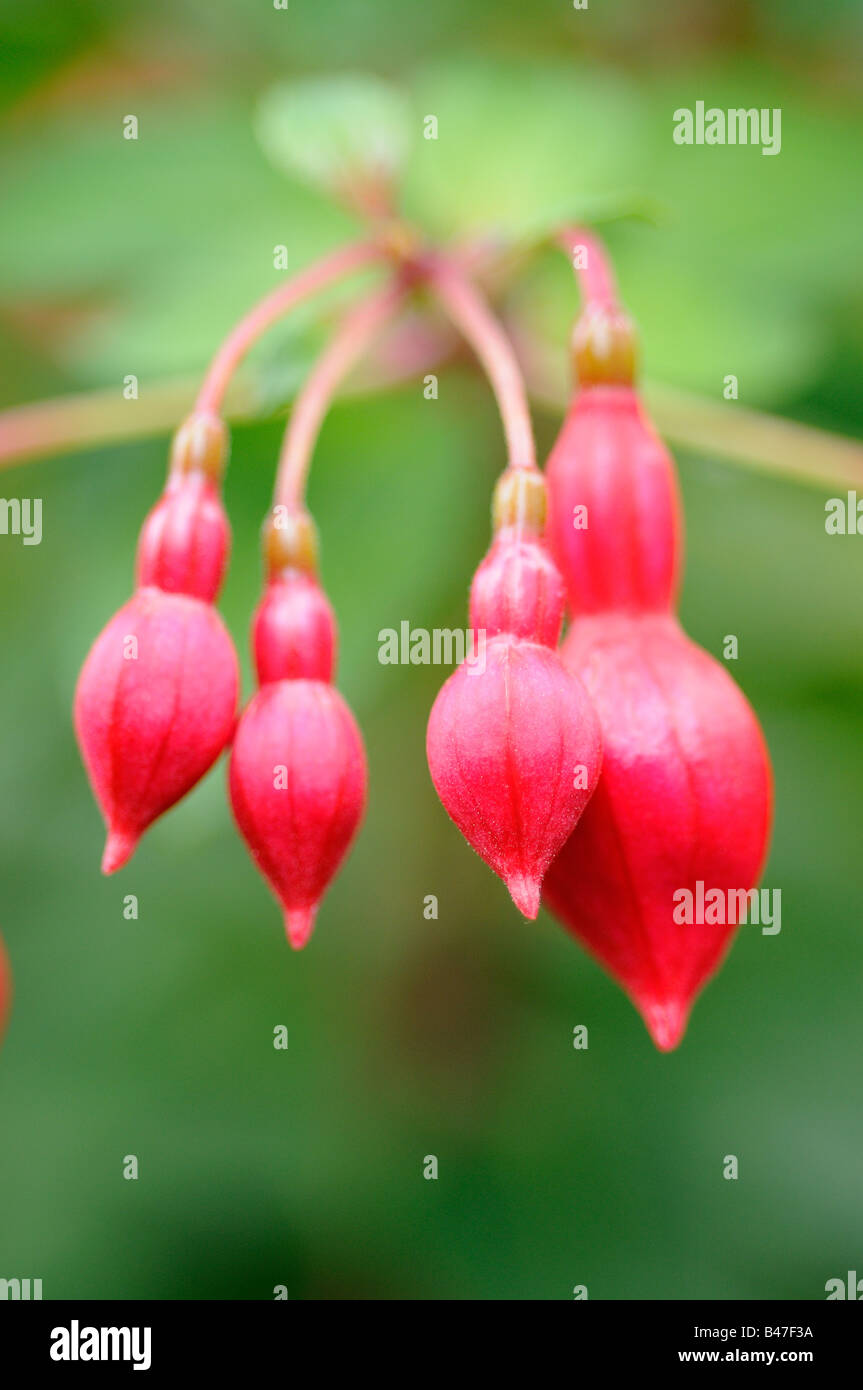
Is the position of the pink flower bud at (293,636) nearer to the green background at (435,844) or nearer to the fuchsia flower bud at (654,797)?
the fuchsia flower bud at (654,797)

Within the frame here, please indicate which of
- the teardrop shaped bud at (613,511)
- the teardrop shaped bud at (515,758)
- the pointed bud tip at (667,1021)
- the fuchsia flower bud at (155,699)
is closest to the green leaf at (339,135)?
the teardrop shaped bud at (613,511)

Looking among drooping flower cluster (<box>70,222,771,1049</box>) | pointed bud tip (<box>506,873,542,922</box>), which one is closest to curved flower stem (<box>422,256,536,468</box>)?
drooping flower cluster (<box>70,222,771,1049</box>)

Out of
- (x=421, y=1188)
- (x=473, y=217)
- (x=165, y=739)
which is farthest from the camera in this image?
(x=421, y=1188)

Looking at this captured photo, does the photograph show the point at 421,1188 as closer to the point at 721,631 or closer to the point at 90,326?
the point at 721,631

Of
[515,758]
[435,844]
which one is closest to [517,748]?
[515,758]

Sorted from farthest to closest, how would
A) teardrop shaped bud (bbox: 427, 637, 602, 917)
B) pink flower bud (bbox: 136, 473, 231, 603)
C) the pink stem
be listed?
the pink stem < pink flower bud (bbox: 136, 473, 231, 603) < teardrop shaped bud (bbox: 427, 637, 602, 917)

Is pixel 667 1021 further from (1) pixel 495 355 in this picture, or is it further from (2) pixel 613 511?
(1) pixel 495 355

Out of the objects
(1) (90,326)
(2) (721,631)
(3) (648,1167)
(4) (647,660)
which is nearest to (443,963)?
(3) (648,1167)

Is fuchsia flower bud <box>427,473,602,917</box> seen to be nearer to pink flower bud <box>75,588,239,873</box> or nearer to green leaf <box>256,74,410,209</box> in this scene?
pink flower bud <box>75,588,239,873</box>
